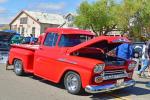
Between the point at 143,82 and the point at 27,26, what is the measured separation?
6628cm

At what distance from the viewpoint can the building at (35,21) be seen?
73.4 m

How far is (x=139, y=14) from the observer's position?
49438 millimetres

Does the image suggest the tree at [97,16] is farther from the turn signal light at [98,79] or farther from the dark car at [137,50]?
the turn signal light at [98,79]

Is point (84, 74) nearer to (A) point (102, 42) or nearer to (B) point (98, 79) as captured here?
(B) point (98, 79)

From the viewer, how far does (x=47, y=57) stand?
36.7 feet

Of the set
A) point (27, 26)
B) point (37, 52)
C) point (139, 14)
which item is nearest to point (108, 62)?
point (37, 52)

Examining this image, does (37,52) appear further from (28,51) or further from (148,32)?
(148,32)

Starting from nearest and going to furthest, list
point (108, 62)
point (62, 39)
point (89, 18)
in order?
point (108, 62)
point (62, 39)
point (89, 18)

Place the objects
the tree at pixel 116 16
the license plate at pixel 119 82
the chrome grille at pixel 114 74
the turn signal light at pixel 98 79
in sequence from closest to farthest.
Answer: the turn signal light at pixel 98 79, the chrome grille at pixel 114 74, the license plate at pixel 119 82, the tree at pixel 116 16

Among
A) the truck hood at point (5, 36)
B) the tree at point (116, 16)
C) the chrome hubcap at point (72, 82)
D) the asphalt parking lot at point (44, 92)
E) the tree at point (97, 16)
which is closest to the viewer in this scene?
the asphalt parking lot at point (44, 92)

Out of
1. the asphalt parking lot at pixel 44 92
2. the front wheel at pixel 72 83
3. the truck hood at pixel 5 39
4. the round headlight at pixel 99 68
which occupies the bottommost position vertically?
the asphalt parking lot at pixel 44 92

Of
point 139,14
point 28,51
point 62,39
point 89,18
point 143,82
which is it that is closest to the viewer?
point 62,39

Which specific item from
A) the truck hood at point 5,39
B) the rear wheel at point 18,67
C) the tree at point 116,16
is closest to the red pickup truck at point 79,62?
the rear wheel at point 18,67

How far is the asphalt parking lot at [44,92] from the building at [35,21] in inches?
2395
